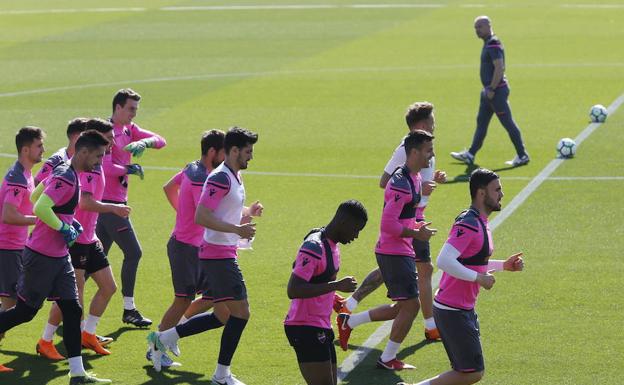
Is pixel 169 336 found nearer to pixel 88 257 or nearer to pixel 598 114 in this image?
pixel 88 257

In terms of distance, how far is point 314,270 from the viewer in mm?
9953

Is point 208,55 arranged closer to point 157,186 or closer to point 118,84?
point 118,84

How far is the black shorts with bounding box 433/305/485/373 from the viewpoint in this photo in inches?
409

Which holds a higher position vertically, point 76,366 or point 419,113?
point 419,113

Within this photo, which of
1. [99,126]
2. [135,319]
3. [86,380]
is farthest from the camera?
[135,319]

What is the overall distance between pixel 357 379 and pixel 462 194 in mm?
8496

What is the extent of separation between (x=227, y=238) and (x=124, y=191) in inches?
112

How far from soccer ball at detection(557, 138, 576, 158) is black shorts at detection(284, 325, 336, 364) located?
13.2 m

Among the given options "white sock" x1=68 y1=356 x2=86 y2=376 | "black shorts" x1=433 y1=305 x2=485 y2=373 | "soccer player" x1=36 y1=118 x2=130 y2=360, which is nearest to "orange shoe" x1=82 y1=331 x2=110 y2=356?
"soccer player" x1=36 y1=118 x2=130 y2=360

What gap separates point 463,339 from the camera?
1038 centimetres

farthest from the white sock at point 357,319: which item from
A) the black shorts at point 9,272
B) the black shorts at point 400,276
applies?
the black shorts at point 9,272

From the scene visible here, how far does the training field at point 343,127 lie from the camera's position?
1281 centimetres

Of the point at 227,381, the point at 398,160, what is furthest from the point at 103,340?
the point at 398,160

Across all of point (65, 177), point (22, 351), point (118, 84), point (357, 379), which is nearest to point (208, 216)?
point (65, 177)
